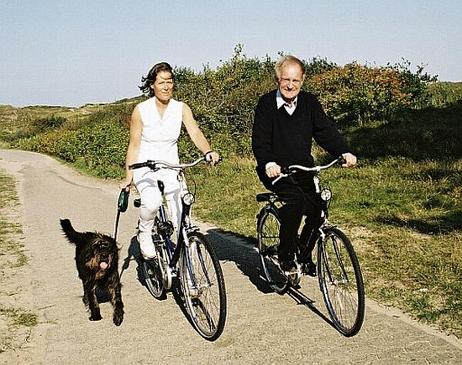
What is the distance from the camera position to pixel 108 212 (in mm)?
11719

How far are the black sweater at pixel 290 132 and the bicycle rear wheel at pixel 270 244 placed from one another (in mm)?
662

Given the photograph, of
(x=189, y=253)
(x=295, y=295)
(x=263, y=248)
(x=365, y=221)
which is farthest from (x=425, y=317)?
(x=365, y=221)

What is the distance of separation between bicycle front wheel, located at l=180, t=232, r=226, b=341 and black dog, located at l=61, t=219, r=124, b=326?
74cm

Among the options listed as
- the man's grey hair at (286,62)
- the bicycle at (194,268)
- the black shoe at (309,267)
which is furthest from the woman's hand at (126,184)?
the black shoe at (309,267)

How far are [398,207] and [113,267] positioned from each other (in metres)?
5.66

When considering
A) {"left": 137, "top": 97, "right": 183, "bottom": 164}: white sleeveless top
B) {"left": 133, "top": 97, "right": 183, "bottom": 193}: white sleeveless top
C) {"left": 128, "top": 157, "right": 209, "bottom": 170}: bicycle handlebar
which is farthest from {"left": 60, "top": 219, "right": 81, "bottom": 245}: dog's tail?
{"left": 128, "top": 157, "right": 209, "bottom": 170}: bicycle handlebar

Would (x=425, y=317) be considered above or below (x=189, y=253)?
below

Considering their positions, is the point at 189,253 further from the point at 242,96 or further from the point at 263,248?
the point at 242,96

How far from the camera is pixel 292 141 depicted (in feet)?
16.9

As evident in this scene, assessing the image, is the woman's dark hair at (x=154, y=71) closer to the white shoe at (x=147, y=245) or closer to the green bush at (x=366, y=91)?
the white shoe at (x=147, y=245)

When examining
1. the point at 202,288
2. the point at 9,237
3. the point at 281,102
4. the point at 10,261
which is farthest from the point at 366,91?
the point at 202,288

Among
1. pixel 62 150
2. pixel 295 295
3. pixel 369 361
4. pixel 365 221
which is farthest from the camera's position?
pixel 62 150

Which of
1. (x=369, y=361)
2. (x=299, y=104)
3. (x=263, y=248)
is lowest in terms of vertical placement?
(x=369, y=361)

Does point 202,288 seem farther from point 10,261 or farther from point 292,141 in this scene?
point 10,261
